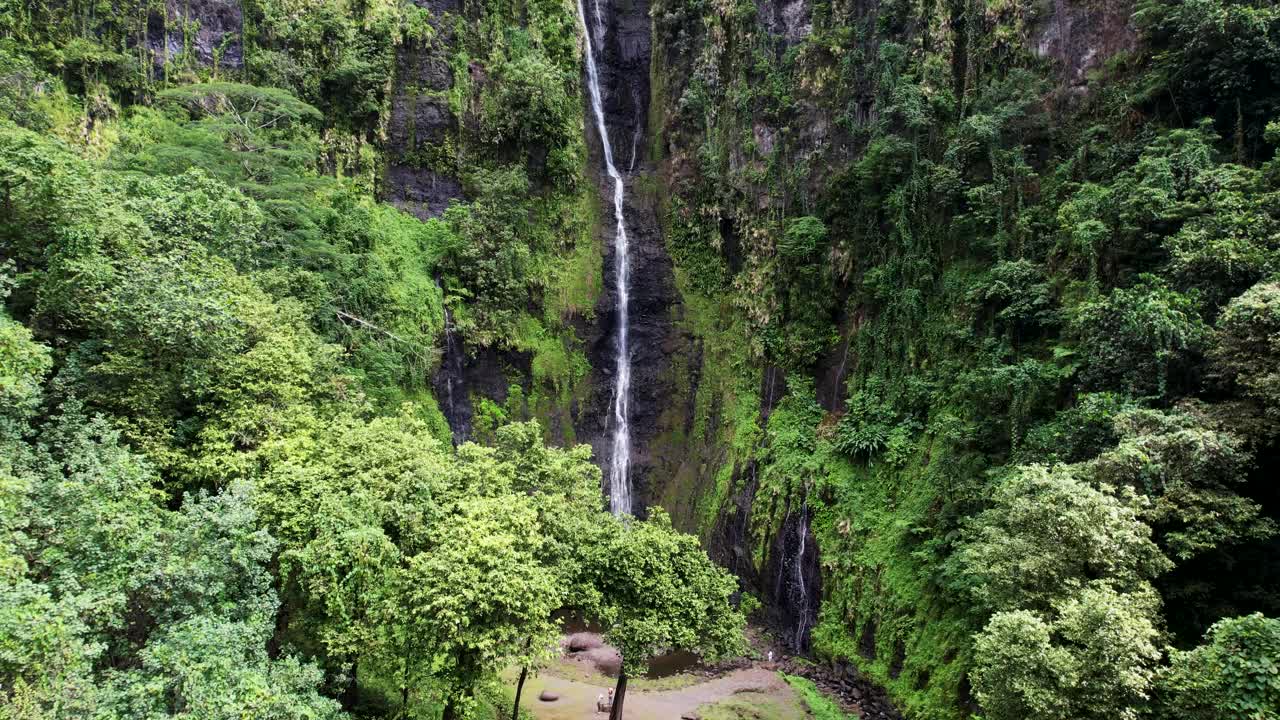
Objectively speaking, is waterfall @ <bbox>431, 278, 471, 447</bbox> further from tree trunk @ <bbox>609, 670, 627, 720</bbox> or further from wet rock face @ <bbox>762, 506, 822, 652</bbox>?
wet rock face @ <bbox>762, 506, 822, 652</bbox>

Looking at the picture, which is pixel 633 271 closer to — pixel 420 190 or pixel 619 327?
pixel 619 327

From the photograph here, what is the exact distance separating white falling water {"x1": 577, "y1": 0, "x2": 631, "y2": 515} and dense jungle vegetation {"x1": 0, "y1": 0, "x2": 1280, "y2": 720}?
127 cm

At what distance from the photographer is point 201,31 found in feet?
76.9

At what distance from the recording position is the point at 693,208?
1119 inches

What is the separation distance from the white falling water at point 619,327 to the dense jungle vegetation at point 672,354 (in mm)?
1266

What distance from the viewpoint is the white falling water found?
25922 millimetres

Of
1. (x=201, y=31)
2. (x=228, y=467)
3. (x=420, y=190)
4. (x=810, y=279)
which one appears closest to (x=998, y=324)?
(x=810, y=279)

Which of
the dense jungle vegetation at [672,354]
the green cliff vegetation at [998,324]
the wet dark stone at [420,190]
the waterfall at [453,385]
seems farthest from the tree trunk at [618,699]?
the wet dark stone at [420,190]

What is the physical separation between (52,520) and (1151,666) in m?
15.4

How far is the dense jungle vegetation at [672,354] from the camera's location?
9.77 meters

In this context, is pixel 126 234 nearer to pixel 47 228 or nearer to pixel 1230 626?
pixel 47 228

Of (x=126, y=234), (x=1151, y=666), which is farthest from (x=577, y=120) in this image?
(x=1151, y=666)

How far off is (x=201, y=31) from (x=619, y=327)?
60.7 feet

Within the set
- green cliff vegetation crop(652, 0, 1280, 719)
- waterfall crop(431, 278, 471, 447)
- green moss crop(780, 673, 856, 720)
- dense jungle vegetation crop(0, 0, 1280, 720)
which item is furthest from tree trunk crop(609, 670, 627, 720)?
waterfall crop(431, 278, 471, 447)
